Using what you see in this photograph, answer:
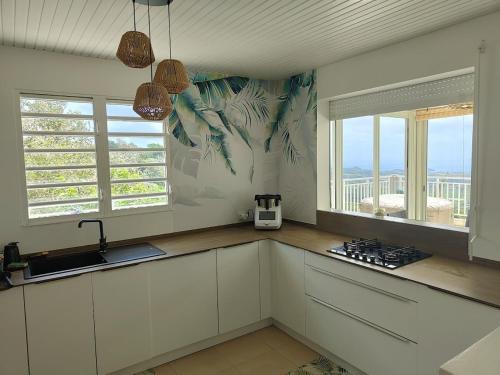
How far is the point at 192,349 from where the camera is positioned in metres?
2.78

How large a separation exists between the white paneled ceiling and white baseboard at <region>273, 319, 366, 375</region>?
2285mm

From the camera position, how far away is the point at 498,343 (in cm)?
123

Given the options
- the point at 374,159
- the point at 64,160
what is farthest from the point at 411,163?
the point at 64,160

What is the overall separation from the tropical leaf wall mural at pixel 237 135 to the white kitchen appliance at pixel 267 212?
262 millimetres

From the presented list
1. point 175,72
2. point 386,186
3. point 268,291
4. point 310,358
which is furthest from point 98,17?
point 386,186

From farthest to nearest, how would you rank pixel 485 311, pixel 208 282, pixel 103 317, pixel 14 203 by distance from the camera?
pixel 208 282 < pixel 14 203 < pixel 103 317 < pixel 485 311

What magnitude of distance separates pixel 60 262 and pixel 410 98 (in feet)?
9.60

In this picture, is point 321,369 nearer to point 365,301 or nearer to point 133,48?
→ point 365,301

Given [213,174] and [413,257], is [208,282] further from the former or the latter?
[413,257]

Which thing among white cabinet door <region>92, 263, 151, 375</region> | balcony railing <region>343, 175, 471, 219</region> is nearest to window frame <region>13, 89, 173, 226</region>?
white cabinet door <region>92, 263, 151, 375</region>

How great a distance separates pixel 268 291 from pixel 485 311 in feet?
5.73

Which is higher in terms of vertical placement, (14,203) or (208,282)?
(14,203)

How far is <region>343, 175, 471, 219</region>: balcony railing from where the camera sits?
4.79m

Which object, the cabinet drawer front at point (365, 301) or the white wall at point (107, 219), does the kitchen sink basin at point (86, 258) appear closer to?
the white wall at point (107, 219)
